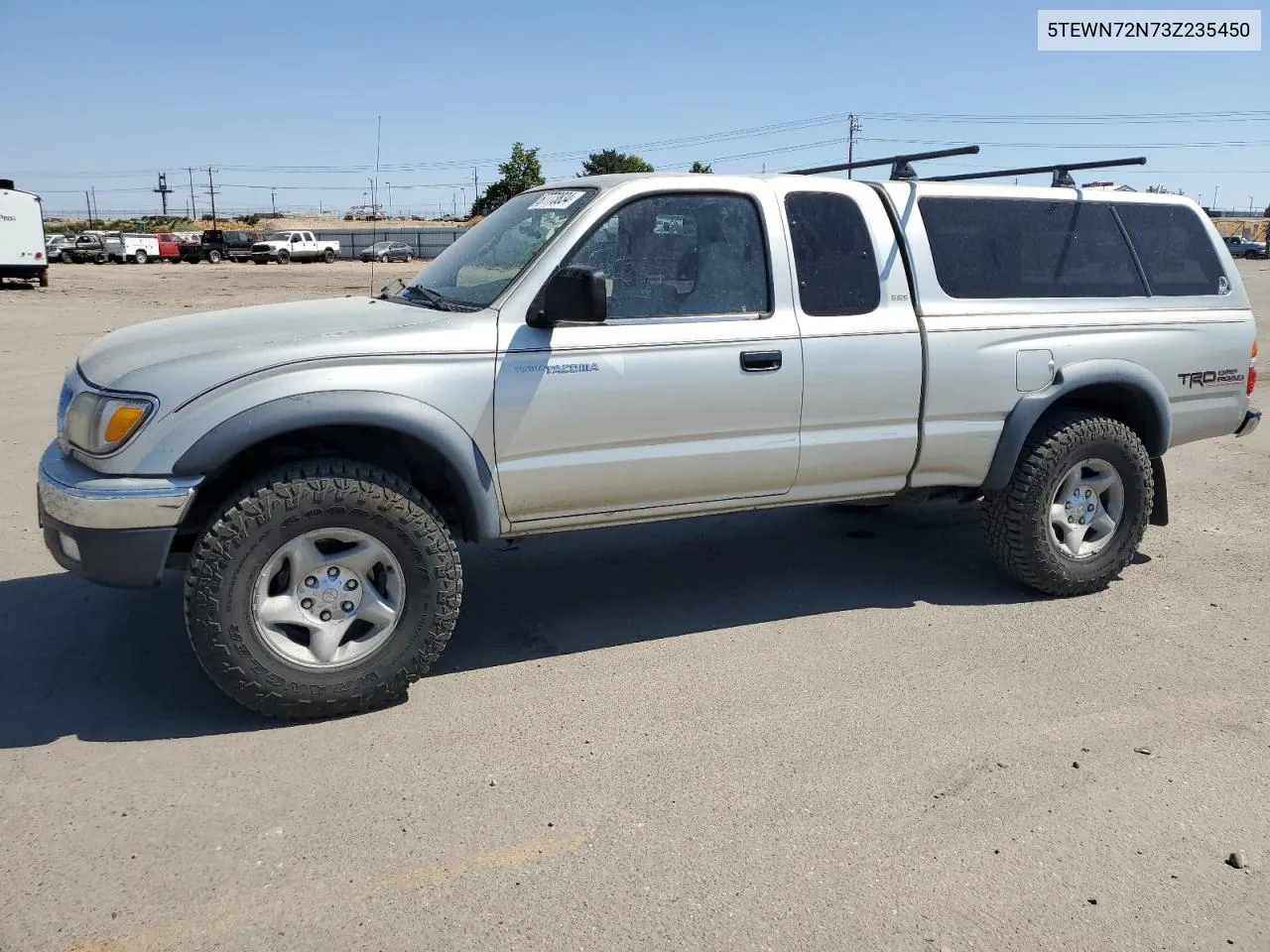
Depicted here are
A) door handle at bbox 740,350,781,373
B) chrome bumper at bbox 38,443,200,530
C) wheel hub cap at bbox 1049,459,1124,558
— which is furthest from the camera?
wheel hub cap at bbox 1049,459,1124,558

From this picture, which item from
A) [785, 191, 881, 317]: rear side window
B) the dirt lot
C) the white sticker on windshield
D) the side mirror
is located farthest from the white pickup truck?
the side mirror

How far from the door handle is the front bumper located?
216cm

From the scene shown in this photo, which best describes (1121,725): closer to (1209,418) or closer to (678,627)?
(678,627)

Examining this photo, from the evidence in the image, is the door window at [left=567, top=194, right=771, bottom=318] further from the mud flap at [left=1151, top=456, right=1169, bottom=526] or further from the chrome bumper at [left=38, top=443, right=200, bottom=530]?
the mud flap at [left=1151, top=456, right=1169, bottom=526]

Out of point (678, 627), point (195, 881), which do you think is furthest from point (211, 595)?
point (678, 627)

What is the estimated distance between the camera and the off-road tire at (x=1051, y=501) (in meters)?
5.22

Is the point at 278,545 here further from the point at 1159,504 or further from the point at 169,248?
the point at 169,248

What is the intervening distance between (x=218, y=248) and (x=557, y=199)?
196ft

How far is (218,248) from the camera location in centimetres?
5909

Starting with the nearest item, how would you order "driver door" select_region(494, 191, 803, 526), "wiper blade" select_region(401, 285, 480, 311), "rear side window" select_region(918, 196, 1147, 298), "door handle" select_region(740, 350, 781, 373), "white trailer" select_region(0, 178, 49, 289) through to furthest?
"driver door" select_region(494, 191, 803, 526), "wiper blade" select_region(401, 285, 480, 311), "door handle" select_region(740, 350, 781, 373), "rear side window" select_region(918, 196, 1147, 298), "white trailer" select_region(0, 178, 49, 289)

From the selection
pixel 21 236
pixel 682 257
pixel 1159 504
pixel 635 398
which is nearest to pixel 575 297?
pixel 635 398

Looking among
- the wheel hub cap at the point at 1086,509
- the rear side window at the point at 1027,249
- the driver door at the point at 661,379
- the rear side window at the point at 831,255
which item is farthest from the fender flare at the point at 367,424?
the wheel hub cap at the point at 1086,509

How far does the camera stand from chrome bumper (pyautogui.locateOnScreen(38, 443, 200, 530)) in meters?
3.65

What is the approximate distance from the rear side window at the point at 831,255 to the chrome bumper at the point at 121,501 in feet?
8.57
